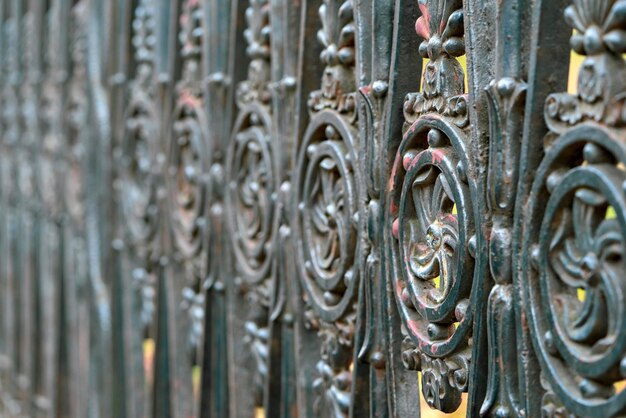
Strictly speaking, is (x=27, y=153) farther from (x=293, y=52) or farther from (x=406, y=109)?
(x=406, y=109)

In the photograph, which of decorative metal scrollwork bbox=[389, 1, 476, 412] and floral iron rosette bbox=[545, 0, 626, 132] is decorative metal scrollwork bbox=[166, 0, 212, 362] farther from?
floral iron rosette bbox=[545, 0, 626, 132]

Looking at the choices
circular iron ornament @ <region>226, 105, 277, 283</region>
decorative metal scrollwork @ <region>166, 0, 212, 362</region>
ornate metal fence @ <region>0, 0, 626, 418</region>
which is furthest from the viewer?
decorative metal scrollwork @ <region>166, 0, 212, 362</region>

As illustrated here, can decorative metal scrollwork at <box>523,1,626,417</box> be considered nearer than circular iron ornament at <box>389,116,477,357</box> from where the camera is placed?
Yes

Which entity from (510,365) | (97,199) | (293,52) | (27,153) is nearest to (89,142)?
(97,199)

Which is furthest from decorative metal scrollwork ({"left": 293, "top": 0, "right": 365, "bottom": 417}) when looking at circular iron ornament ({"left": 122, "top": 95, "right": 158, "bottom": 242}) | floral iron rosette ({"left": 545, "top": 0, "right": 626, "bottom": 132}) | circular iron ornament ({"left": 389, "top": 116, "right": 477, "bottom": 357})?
circular iron ornament ({"left": 122, "top": 95, "right": 158, "bottom": 242})

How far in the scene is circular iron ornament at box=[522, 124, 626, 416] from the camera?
3.59 ft

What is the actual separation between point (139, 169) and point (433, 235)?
166cm

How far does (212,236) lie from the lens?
242cm

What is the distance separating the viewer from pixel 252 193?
2221 millimetres

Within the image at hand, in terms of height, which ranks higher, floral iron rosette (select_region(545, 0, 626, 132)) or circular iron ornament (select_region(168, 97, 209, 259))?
floral iron rosette (select_region(545, 0, 626, 132))

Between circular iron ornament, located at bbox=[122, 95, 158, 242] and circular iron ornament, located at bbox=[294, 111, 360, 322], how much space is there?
3.15 feet

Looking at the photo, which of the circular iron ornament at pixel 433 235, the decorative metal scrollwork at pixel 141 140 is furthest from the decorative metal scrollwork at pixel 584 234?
the decorative metal scrollwork at pixel 141 140

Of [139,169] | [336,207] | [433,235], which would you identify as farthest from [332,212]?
[139,169]

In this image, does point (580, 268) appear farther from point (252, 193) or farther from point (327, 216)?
point (252, 193)
